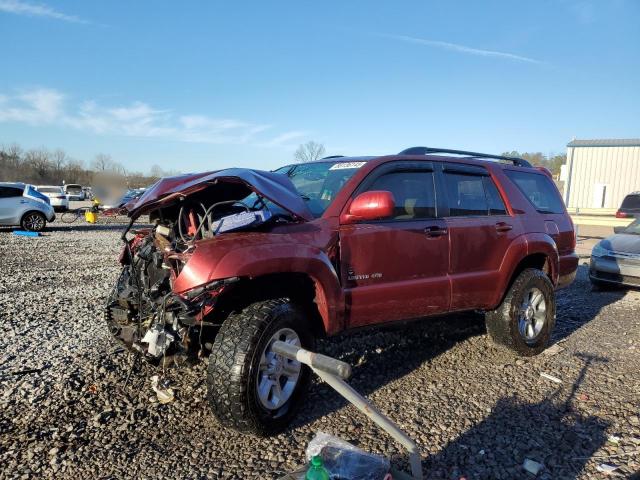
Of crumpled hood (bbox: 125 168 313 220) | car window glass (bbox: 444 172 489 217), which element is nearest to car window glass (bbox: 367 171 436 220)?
car window glass (bbox: 444 172 489 217)

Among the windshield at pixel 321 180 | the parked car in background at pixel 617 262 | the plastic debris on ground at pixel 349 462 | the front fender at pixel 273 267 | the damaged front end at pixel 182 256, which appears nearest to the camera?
the plastic debris on ground at pixel 349 462

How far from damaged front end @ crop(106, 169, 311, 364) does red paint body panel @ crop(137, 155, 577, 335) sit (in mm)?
85

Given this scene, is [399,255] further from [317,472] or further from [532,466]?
[317,472]

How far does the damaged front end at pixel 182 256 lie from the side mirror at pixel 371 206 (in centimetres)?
34

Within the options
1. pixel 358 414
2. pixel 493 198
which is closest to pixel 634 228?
pixel 493 198

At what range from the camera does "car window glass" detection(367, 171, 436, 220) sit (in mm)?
3838

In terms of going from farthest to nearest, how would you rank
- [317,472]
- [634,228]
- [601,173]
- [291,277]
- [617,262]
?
[601,173] < [634,228] < [617,262] < [291,277] < [317,472]

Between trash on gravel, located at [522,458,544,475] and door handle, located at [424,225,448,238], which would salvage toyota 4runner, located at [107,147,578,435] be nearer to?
door handle, located at [424,225,448,238]

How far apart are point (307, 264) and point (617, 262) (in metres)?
6.74

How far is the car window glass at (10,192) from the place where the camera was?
15808mm

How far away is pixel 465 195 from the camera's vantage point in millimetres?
4438

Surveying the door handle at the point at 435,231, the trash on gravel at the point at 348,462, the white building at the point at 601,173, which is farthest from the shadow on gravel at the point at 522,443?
Answer: the white building at the point at 601,173

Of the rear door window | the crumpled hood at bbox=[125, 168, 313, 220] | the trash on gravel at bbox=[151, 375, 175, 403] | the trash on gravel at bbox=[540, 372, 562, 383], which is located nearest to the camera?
the crumpled hood at bbox=[125, 168, 313, 220]

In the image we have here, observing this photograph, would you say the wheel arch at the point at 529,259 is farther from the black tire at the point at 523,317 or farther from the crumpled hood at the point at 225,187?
the crumpled hood at the point at 225,187
